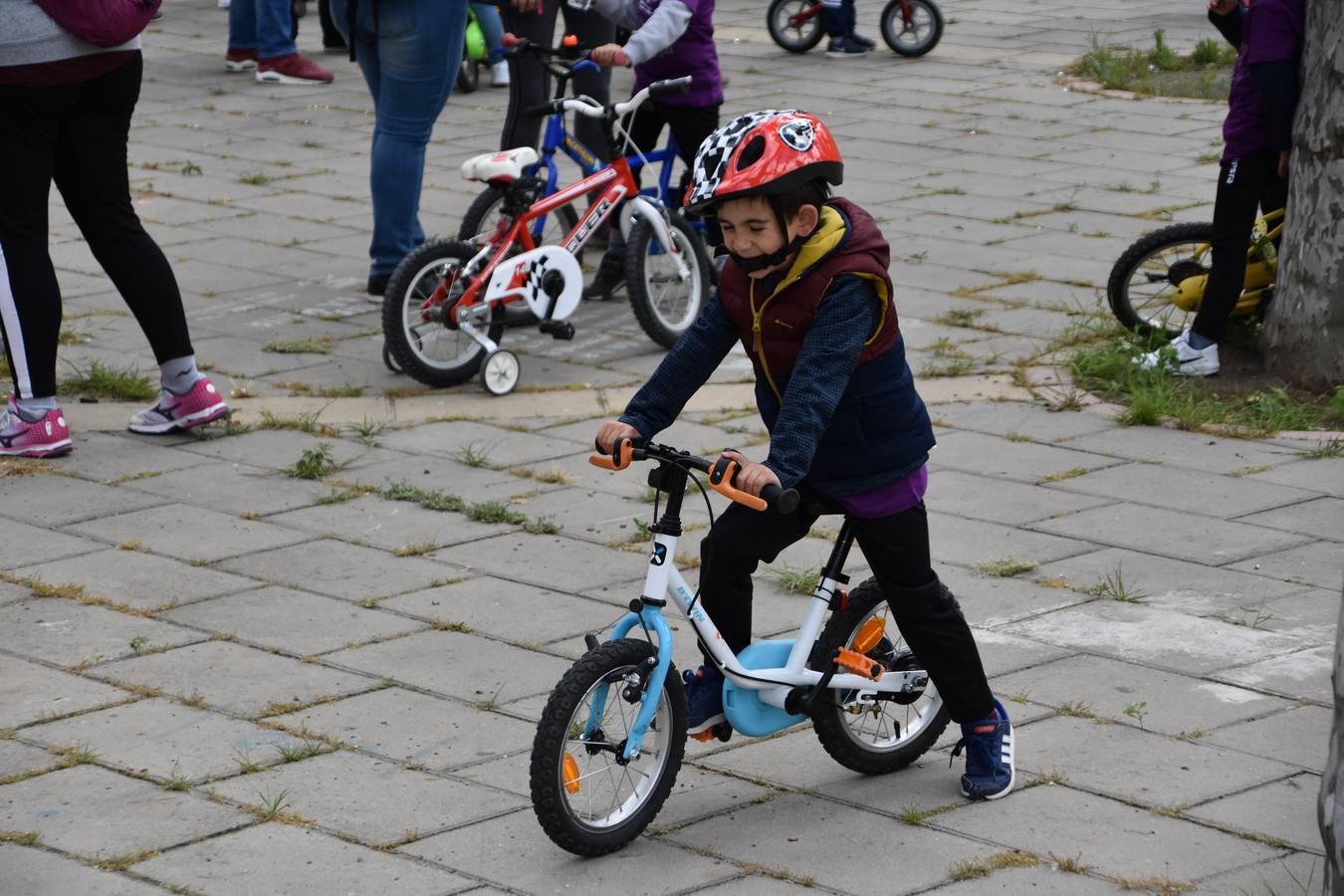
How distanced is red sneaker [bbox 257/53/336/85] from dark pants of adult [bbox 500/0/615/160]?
16.6 feet

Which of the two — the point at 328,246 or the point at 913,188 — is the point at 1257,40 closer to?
the point at 913,188

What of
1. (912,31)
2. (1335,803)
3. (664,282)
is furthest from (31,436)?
(912,31)

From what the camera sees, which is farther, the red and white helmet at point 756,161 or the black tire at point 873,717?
the black tire at point 873,717

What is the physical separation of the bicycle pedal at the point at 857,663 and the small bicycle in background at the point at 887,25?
1132cm

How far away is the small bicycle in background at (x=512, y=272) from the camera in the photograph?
7.27 m

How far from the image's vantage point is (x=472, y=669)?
16.0 feet

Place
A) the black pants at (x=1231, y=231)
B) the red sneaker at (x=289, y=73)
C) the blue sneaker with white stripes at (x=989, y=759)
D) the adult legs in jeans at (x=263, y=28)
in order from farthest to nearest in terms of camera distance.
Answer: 1. the red sneaker at (x=289, y=73)
2. the adult legs in jeans at (x=263, y=28)
3. the black pants at (x=1231, y=231)
4. the blue sneaker with white stripes at (x=989, y=759)

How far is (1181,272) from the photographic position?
7.74 metres

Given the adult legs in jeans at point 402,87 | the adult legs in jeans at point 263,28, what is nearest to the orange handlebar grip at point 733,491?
the adult legs in jeans at point 402,87

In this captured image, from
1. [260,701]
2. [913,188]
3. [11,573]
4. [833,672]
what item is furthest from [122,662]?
[913,188]

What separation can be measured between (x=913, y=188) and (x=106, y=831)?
24.7 feet

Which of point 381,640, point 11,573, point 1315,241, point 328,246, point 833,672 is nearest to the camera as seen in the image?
point 833,672

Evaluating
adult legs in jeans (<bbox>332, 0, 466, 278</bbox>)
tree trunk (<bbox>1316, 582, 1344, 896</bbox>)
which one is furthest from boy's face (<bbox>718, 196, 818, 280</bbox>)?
adult legs in jeans (<bbox>332, 0, 466, 278</bbox>)

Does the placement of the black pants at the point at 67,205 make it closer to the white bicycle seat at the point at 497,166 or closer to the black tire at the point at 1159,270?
the white bicycle seat at the point at 497,166
